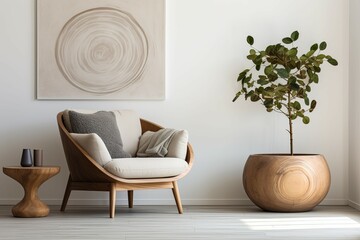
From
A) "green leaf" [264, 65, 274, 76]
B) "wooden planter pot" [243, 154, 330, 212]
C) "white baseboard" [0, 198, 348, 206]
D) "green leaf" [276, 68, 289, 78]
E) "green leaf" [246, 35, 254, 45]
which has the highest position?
"green leaf" [246, 35, 254, 45]

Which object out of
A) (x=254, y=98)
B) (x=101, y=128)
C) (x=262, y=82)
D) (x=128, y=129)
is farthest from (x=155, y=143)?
(x=262, y=82)

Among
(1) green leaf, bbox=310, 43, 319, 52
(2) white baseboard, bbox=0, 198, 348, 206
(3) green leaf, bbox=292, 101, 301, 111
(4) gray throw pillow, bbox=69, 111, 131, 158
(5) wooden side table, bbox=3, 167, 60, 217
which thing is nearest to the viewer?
(5) wooden side table, bbox=3, 167, 60, 217

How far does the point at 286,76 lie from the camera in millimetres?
5496

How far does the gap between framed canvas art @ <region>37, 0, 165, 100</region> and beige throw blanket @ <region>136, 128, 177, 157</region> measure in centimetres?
47

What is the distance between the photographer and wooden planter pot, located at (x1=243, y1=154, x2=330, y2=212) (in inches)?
211

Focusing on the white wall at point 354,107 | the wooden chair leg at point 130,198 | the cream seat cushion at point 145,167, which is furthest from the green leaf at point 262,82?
the wooden chair leg at point 130,198

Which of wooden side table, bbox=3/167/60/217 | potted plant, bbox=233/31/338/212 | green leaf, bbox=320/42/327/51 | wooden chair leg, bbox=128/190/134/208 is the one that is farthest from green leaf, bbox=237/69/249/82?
wooden side table, bbox=3/167/60/217

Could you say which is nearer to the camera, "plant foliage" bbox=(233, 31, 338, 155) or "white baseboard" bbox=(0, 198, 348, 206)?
"plant foliage" bbox=(233, 31, 338, 155)

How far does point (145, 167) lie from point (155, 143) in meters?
0.49

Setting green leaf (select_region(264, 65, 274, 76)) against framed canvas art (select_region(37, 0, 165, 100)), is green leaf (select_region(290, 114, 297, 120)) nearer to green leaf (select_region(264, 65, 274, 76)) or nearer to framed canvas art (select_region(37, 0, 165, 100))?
green leaf (select_region(264, 65, 274, 76))

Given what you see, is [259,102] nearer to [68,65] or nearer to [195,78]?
[195,78]

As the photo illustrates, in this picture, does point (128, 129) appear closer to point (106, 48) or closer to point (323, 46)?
point (106, 48)

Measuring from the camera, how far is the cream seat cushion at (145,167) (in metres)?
5.00

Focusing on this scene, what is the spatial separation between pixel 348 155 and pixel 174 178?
1.73 m
